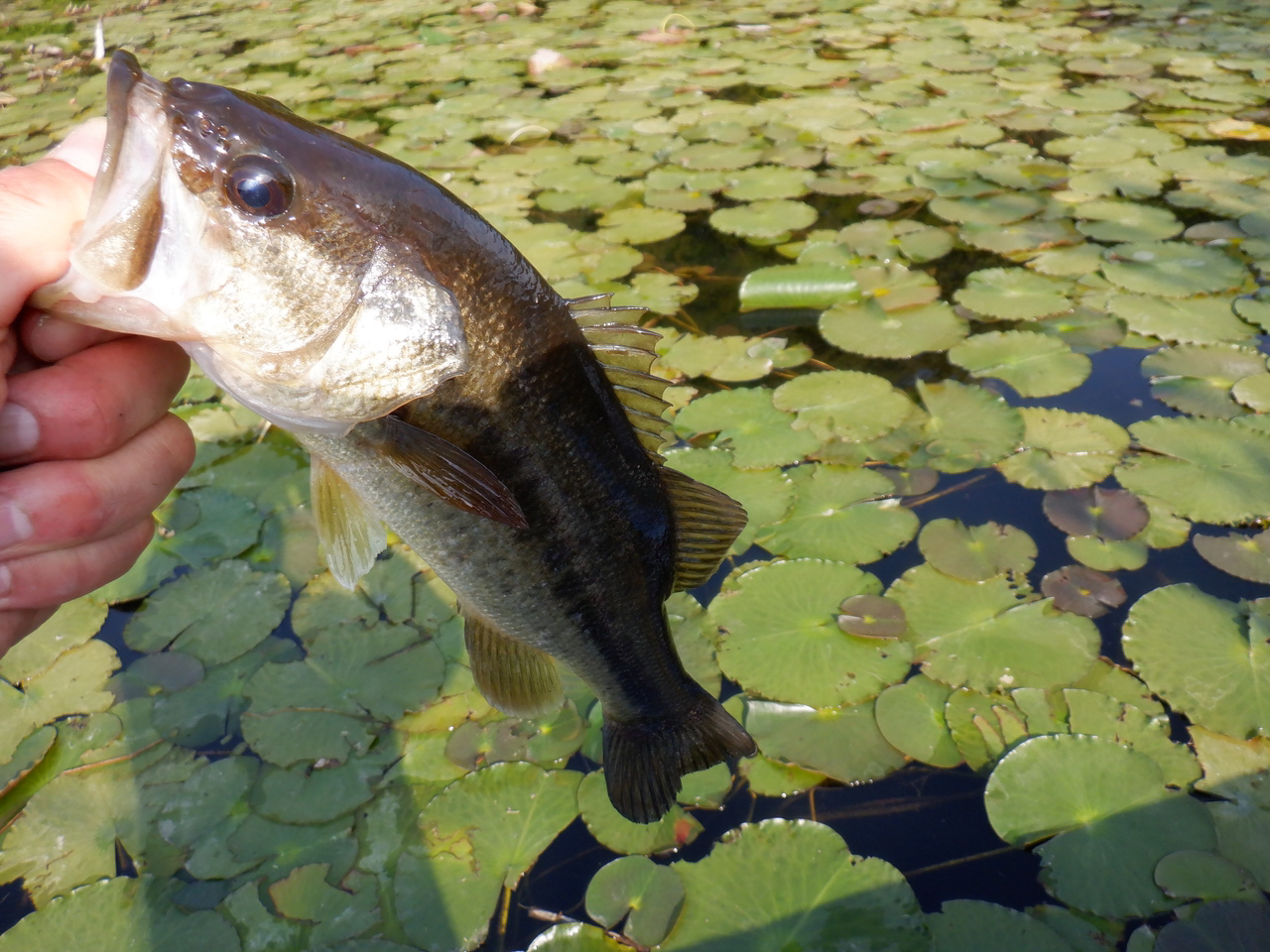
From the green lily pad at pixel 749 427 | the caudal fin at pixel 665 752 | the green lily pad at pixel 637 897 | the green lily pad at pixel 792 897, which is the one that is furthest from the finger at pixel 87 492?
the green lily pad at pixel 749 427

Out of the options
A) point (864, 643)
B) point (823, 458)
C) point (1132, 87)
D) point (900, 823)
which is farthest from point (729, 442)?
point (1132, 87)

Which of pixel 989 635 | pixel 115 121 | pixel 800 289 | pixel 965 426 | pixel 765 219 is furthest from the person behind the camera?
pixel 765 219

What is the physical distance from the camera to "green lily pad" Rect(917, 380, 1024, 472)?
91.6 inches

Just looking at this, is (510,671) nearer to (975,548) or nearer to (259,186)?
(259,186)

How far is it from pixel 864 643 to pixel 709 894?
0.69 m

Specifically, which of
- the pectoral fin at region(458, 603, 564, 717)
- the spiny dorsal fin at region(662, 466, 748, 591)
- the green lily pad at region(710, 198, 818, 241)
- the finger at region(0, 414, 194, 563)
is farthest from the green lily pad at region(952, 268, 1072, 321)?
the finger at region(0, 414, 194, 563)

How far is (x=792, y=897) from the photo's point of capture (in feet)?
4.91

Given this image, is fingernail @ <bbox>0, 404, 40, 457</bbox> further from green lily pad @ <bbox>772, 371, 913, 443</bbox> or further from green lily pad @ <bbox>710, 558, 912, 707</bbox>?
green lily pad @ <bbox>772, 371, 913, 443</bbox>

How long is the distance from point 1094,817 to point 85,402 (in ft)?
6.24

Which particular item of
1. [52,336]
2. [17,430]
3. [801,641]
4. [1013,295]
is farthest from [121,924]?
[1013,295]

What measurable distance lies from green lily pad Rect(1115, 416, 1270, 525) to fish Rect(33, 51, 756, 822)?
151cm

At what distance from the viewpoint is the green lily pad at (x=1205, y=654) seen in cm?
167

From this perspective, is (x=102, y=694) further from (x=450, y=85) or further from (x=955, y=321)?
(x=450, y=85)

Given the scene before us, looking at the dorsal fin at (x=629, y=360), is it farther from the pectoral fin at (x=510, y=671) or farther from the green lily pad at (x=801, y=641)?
the green lily pad at (x=801, y=641)
